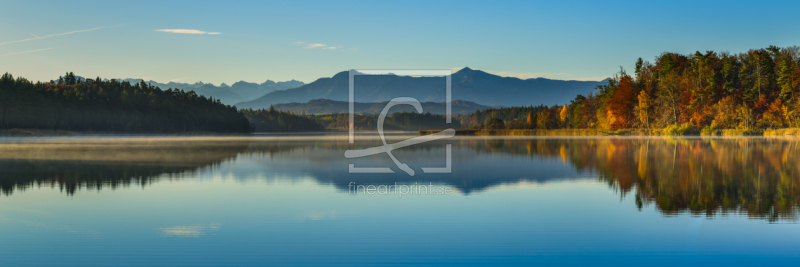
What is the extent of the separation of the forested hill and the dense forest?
88.0m

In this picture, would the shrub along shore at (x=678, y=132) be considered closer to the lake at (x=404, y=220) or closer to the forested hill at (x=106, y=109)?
the lake at (x=404, y=220)

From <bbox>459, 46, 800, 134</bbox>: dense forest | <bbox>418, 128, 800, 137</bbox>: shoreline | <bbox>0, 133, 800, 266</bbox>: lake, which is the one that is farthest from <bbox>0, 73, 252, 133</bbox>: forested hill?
<bbox>459, 46, 800, 134</bbox>: dense forest

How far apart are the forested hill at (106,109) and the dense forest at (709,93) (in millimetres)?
87999

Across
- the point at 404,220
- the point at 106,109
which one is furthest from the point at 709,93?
the point at 106,109

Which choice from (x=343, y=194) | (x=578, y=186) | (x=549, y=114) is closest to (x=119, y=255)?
(x=343, y=194)

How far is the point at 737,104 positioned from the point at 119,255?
81.8m

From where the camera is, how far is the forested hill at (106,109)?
263 ft

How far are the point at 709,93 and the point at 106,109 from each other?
342ft

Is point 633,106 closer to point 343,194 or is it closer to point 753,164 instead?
point 753,164

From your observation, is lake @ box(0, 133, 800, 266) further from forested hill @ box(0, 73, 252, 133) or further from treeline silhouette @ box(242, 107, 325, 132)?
treeline silhouette @ box(242, 107, 325, 132)

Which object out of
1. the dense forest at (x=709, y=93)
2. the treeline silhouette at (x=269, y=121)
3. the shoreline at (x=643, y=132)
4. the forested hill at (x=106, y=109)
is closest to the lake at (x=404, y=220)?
the shoreline at (x=643, y=132)

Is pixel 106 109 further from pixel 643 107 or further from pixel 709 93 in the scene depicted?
pixel 709 93

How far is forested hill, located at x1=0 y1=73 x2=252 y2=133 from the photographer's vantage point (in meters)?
80.1

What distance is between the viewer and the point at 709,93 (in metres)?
72.3
